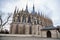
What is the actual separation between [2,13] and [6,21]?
17.4 inches

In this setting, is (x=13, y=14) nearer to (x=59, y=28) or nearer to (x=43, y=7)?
(x=43, y=7)

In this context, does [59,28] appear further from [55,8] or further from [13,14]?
[13,14]

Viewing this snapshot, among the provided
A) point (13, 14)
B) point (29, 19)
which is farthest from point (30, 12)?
point (13, 14)

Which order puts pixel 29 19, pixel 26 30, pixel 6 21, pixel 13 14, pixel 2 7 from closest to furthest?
pixel 2 7 → pixel 6 21 → pixel 13 14 → pixel 29 19 → pixel 26 30

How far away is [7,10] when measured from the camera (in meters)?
4.68

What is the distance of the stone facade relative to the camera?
5629 mm

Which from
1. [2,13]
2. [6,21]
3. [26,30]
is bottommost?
[26,30]

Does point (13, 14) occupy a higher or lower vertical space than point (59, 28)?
higher

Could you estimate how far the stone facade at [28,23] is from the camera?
18.5 ft

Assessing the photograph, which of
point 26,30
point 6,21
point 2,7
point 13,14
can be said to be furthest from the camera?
point 26,30

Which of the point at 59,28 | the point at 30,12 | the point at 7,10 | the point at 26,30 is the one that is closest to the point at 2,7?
the point at 7,10

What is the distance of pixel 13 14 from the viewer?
543 centimetres

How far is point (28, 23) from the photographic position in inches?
253

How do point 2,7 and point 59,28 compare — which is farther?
point 59,28
